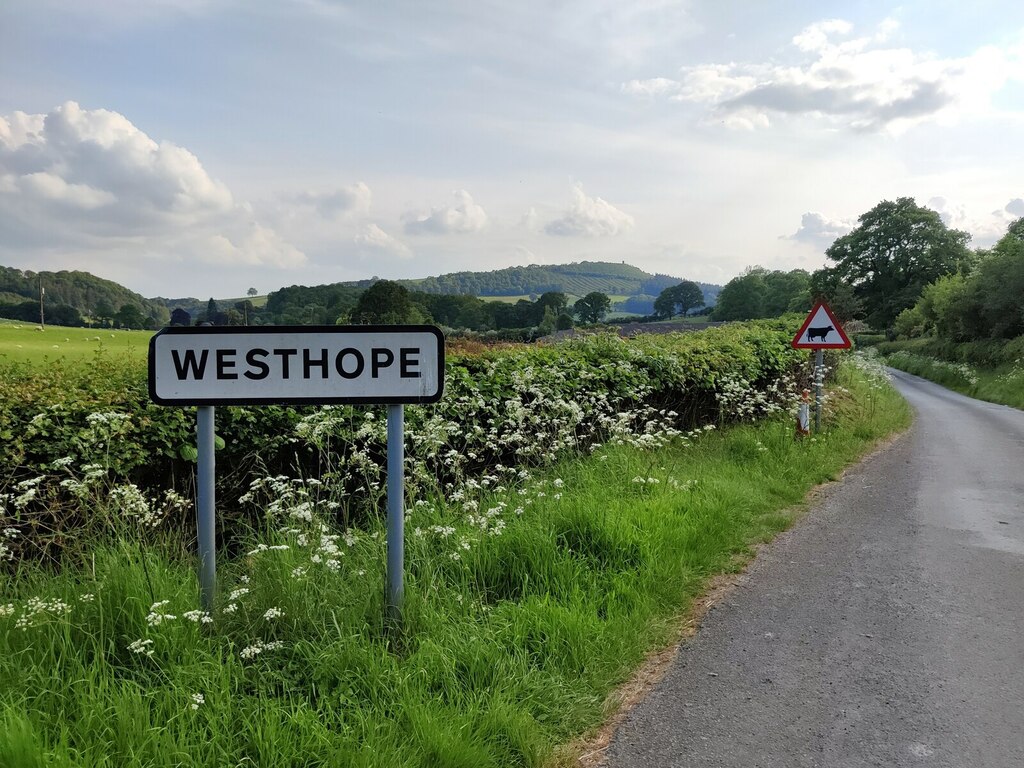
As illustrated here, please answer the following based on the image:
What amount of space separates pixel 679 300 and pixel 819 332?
146511 mm

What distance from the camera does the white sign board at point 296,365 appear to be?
2961mm

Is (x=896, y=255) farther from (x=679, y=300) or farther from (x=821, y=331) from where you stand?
(x=679, y=300)

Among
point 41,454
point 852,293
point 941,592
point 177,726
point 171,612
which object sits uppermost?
point 852,293

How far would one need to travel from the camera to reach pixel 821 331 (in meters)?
10.6

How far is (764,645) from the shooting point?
3.66m

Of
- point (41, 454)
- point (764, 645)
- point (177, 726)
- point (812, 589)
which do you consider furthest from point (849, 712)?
point (41, 454)

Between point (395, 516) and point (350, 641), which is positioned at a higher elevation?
point (395, 516)

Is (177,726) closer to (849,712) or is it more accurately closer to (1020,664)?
(849,712)

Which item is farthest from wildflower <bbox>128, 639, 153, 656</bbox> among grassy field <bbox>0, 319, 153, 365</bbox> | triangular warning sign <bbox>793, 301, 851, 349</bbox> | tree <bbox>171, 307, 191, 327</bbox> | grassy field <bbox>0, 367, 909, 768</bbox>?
triangular warning sign <bbox>793, 301, 851, 349</bbox>

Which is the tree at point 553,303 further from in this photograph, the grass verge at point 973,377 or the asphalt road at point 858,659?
the asphalt road at point 858,659

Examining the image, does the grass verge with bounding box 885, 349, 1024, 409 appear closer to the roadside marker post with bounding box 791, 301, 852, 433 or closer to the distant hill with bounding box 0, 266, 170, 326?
the roadside marker post with bounding box 791, 301, 852, 433

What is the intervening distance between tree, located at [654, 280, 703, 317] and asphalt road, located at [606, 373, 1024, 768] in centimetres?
14784

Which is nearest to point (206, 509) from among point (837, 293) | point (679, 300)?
point (837, 293)

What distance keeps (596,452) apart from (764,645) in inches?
126
